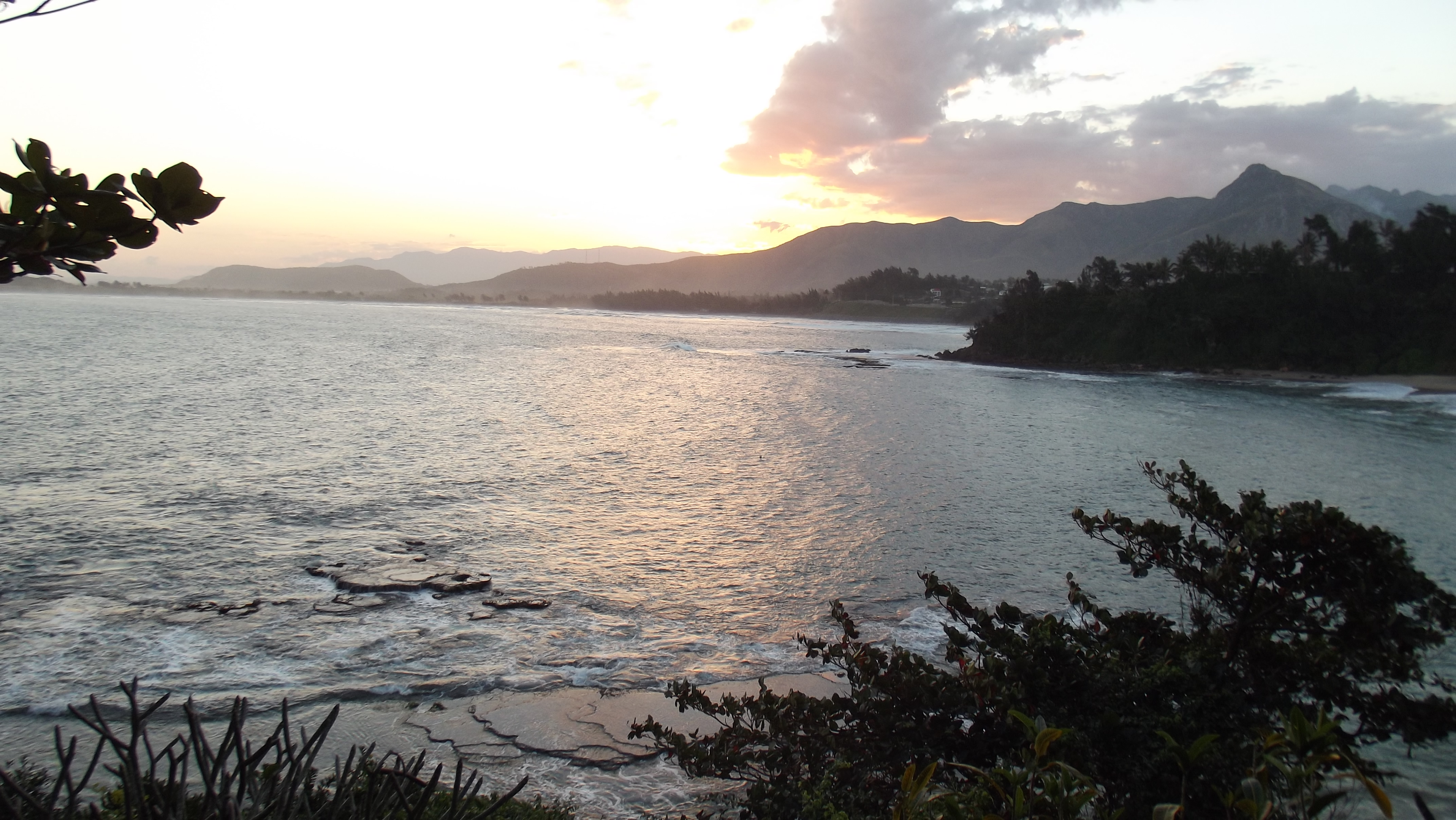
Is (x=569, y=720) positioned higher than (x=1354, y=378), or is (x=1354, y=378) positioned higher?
(x=1354, y=378)

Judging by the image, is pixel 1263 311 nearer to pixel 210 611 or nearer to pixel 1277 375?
pixel 1277 375

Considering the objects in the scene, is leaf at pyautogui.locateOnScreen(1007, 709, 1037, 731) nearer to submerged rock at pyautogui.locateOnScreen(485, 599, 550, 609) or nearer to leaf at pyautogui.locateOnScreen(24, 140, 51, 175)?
leaf at pyautogui.locateOnScreen(24, 140, 51, 175)

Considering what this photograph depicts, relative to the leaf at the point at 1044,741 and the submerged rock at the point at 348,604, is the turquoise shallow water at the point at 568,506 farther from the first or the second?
the leaf at the point at 1044,741

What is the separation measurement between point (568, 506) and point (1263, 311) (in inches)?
1952

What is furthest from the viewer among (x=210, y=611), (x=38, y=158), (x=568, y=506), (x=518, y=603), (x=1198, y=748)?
(x=568, y=506)

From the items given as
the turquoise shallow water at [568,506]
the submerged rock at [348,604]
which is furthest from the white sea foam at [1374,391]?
the submerged rock at [348,604]

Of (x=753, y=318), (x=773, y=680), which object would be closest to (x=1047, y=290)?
(x=773, y=680)

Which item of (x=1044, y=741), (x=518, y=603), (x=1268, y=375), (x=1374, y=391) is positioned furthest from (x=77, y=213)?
(x=1268, y=375)

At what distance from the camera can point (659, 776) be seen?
16.5 ft

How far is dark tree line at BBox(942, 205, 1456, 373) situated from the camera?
1734 inches

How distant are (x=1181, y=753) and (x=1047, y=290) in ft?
206

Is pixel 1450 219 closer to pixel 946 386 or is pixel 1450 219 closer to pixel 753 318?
pixel 946 386

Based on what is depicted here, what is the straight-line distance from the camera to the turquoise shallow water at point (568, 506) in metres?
6.71

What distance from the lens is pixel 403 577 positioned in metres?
8.37
